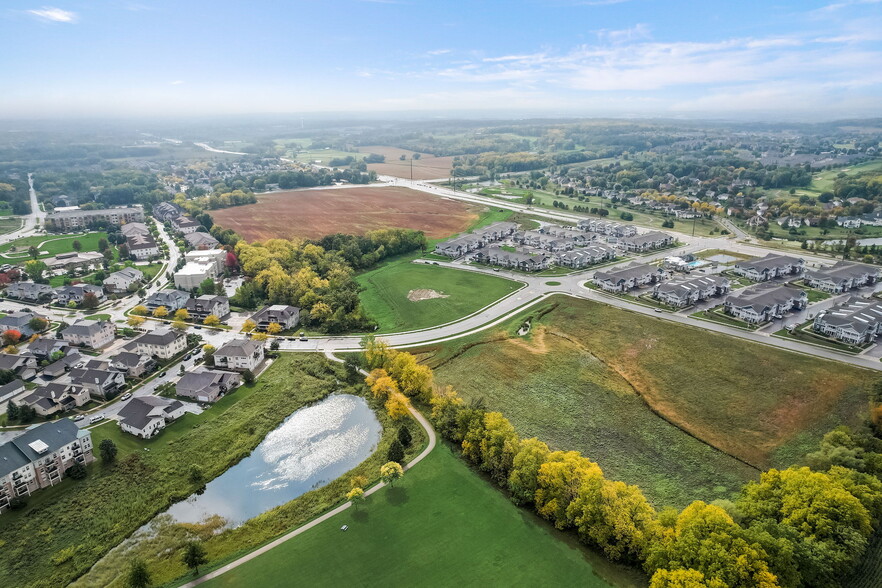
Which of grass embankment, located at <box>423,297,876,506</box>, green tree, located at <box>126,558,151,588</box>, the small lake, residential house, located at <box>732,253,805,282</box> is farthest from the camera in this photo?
residential house, located at <box>732,253,805,282</box>

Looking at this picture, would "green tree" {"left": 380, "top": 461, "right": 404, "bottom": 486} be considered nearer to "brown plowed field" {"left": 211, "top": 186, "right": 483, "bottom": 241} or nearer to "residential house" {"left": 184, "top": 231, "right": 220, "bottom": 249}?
"brown plowed field" {"left": 211, "top": 186, "right": 483, "bottom": 241}

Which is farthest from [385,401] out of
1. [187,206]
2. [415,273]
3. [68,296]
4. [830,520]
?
[187,206]

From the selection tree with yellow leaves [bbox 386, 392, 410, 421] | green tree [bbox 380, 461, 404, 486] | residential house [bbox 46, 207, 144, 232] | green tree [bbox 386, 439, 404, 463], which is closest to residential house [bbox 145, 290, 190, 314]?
tree with yellow leaves [bbox 386, 392, 410, 421]

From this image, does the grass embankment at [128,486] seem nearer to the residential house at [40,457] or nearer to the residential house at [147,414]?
the residential house at [147,414]

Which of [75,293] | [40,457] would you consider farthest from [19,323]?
[40,457]

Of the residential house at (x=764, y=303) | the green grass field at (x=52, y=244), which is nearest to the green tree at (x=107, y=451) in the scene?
the residential house at (x=764, y=303)
